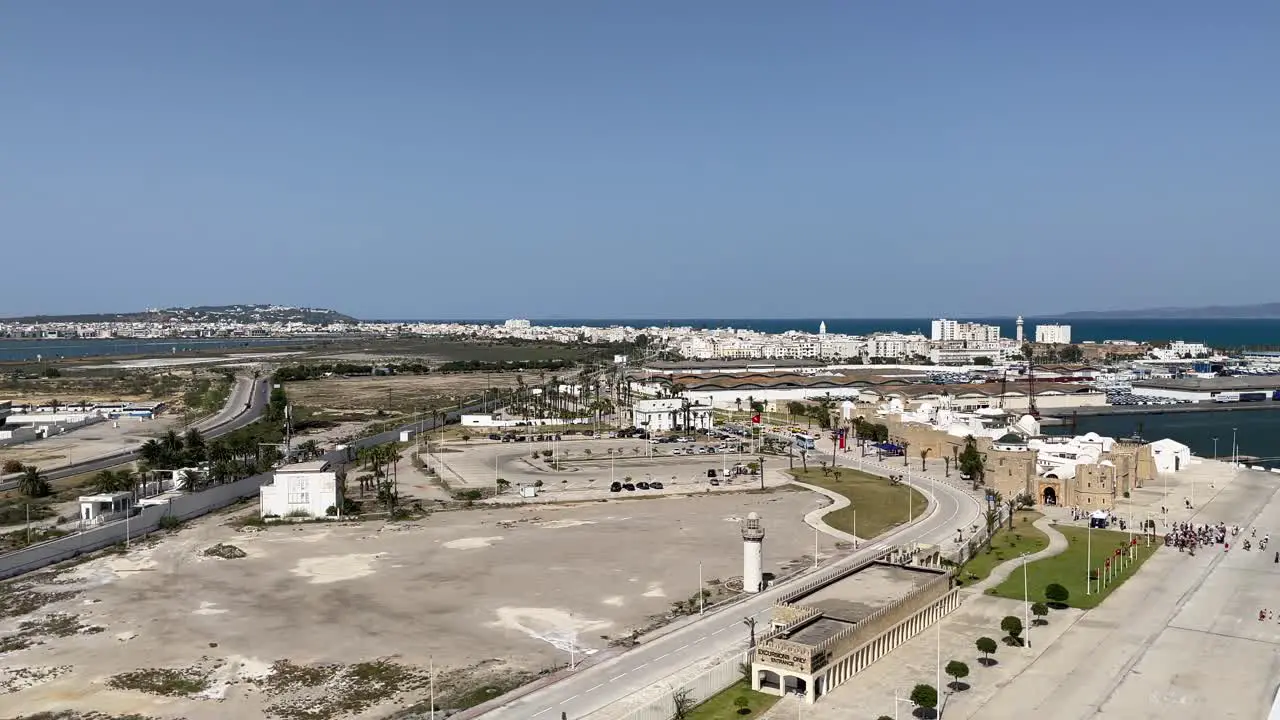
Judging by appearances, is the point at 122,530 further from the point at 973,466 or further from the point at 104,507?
the point at 973,466

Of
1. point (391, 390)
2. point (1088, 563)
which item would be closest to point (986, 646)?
point (1088, 563)

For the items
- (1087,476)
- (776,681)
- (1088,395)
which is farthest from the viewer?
(1088,395)

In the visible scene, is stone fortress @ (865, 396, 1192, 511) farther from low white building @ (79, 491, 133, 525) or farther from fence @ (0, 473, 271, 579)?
low white building @ (79, 491, 133, 525)

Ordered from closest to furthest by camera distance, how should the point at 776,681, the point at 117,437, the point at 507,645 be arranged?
the point at 776,681 → the point at 507,645 → the point at 117,437

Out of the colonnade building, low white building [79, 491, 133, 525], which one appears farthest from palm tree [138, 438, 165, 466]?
the colonnade building

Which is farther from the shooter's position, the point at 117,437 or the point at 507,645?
the point at 117,437

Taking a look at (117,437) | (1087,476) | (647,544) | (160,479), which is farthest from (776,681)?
(117,437)

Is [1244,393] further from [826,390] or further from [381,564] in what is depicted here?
[381,564]
